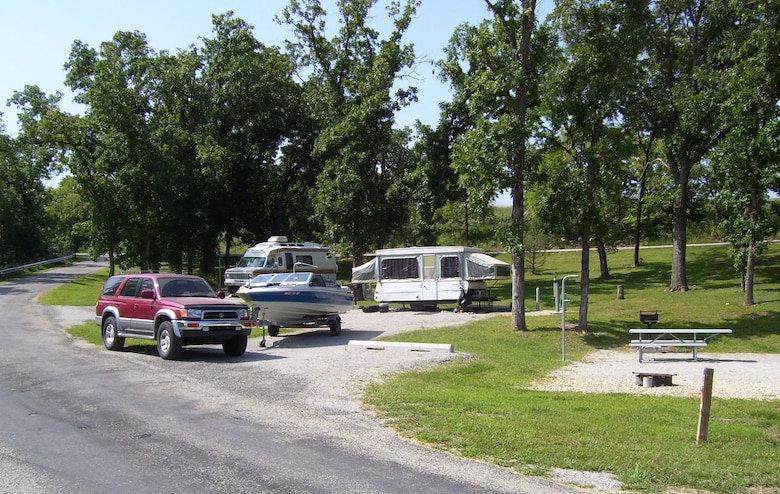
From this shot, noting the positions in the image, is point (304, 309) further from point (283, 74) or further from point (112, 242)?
point (283, 74)

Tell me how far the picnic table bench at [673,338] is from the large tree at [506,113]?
4.07m

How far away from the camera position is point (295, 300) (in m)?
18.7

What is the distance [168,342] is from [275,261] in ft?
57.3

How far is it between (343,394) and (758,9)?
2375 cm

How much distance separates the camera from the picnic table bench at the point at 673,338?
60.1ft

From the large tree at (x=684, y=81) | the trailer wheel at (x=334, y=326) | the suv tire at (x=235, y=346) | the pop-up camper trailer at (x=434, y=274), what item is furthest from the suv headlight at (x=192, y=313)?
the large tree at (x=684, y=81)

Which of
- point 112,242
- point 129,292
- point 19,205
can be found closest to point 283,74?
point 112,242

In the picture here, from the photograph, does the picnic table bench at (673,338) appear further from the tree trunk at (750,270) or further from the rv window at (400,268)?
the rv window at (400,268)

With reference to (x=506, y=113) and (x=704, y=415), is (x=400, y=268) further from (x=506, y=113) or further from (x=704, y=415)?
(x=704, y=415)

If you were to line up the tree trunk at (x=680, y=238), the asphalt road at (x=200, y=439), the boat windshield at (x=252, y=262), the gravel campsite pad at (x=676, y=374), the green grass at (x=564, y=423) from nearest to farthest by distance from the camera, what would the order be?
the asphalt road at (x=200, y=439), the green grass at (x=564, y=423), the gravel campsite pad at (x=676, y=374), the boat windshield at (x=252, y=262), the tree trunk at (x=680, y=238)

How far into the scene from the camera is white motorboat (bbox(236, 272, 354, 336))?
18359 millimetres

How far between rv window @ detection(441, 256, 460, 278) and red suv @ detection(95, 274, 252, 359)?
13947mm

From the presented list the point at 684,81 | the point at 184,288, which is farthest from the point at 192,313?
the point at 684,81

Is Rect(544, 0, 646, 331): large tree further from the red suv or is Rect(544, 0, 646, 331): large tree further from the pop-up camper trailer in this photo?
the red suv
